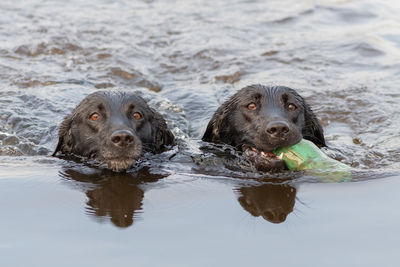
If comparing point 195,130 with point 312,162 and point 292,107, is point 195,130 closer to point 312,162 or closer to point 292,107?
point 292,107

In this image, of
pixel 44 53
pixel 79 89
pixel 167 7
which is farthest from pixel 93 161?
pixel 167 7

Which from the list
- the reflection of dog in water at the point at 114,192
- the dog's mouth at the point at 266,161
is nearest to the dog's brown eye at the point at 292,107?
the dog's mouth at the point at 266,161

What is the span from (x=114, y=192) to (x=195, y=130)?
9.33 feet

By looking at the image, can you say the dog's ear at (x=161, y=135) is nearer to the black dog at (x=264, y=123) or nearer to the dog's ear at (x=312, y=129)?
the black dog at (x=264, y=123)

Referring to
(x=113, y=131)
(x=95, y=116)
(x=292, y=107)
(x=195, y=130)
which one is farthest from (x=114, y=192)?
(x=195, y=130)

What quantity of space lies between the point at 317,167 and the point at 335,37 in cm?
722

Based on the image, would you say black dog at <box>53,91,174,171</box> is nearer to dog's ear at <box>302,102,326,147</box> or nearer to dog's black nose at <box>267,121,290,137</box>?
dog's black nose at <box>267,121,290,137</box>

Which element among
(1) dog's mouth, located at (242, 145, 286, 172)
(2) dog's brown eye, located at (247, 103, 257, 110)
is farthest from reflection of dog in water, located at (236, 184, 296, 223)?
(2) dog's brown eye, located at (247, 103, 257, 110)

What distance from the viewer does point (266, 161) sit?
241 inches

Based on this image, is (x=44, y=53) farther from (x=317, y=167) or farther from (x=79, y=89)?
(x=317, y=167)

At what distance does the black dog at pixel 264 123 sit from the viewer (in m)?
6.01

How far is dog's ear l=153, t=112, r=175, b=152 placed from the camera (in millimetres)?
6883

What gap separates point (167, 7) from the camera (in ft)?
45.3

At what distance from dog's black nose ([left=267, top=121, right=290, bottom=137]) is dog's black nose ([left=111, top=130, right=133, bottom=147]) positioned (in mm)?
1226
